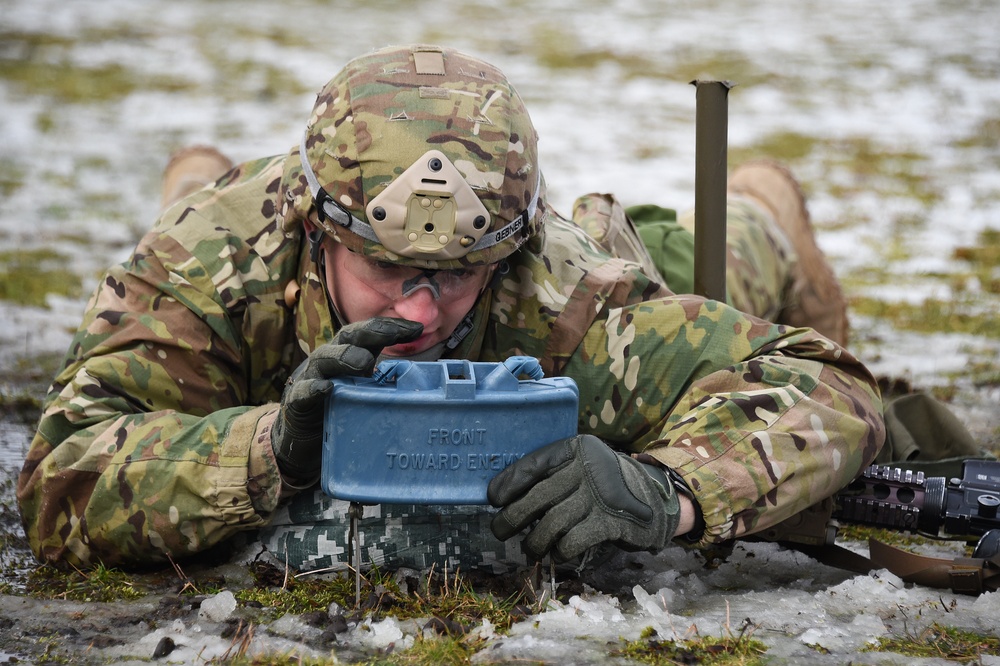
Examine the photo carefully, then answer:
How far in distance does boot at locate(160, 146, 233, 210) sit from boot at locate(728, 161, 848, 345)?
3.02 meters

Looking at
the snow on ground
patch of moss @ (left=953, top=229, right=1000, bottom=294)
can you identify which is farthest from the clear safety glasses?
patch of moss @ (left=953, top=229, right=1000, bottom=294)

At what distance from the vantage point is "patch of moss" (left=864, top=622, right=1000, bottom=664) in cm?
291

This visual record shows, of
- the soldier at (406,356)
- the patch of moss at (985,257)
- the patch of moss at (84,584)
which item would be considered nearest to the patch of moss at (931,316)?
the patch of moss at (985,257)

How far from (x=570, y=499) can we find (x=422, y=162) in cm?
103

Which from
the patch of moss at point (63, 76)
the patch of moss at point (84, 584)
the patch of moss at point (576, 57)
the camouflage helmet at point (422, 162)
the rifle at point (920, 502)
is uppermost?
the patch of moss at point (576, 57)

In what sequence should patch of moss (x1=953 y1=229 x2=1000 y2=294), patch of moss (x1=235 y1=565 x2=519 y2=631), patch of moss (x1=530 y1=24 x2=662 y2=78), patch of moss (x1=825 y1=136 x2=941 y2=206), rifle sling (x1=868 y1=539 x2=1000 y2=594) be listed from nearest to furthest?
patch of moss (x1=235 y1=565 x2=519 y2=631) < rifle sling (x1=868 y1=539 x2=1000 y2=594) < patch of moss (x1=953 y1=229 x2=1000 y2=294) < patch of moss (x1=825 y1=136 x2=941 y2=206) < patch of moss (x1=530 y1=24 x2=662 y2=78)

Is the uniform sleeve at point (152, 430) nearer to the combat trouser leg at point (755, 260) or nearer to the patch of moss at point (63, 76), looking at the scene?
the combat trouser leg at point (755, 260)

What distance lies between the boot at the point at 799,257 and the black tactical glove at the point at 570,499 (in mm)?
3485

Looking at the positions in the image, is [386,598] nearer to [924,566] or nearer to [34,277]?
[924,566]

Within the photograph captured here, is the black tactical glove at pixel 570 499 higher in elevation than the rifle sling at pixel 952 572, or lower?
higher

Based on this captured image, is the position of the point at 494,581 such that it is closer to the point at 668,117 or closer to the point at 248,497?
the point at 248,497

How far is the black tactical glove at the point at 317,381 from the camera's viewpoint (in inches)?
113

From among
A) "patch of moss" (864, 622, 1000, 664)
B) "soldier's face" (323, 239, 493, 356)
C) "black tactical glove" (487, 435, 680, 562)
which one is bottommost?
"patch of moss" (864, 622, 1000, 664)

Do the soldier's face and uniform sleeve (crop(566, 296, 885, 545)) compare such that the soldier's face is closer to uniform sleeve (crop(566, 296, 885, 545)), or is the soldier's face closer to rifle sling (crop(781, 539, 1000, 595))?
uniform sleeve (crop(566, 296, 885, 545))
